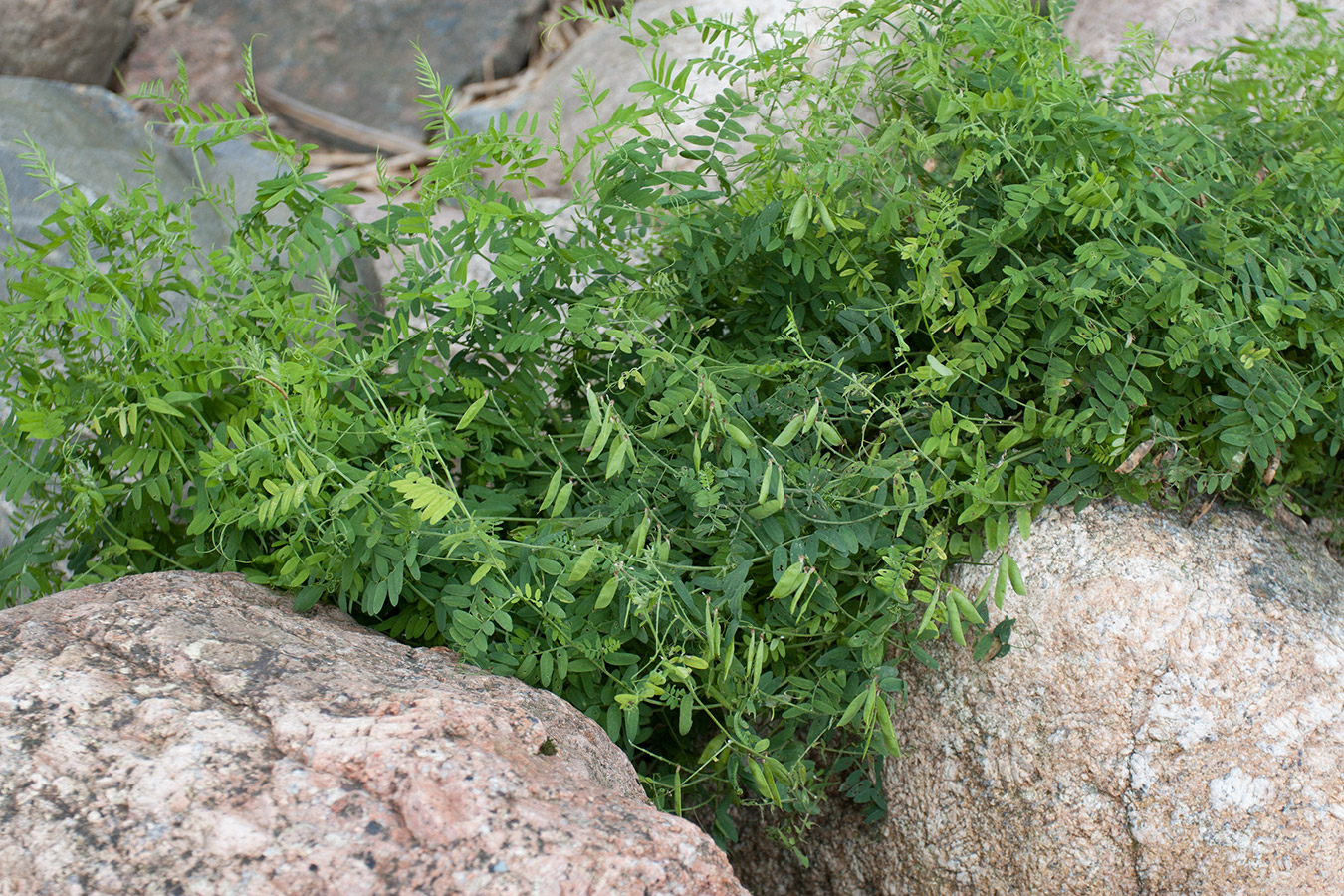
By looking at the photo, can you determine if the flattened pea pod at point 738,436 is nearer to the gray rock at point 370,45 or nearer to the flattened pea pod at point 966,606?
the flattened pea pod at point 966,606

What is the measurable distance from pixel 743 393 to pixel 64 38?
4142 mm

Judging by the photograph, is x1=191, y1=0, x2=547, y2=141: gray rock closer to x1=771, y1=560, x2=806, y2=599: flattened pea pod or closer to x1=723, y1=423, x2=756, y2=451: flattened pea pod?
x1=723, y1=423, x2=756, y2=451: flattened pea pod

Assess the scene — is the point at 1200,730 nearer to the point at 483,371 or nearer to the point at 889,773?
the point at 889,773

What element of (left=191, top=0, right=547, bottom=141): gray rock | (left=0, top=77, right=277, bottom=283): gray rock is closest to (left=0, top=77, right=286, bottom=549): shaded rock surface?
(left=0, top=77, right=277, bottom=283): gray rock

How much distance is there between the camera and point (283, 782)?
4.16ft

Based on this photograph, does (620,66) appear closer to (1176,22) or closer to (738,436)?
(1176,22)

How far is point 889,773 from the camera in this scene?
1.94 meters

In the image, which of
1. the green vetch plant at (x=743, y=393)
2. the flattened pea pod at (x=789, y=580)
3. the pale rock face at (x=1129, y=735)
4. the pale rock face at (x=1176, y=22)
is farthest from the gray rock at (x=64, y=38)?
the pale rock face at (x=1129, y=735)

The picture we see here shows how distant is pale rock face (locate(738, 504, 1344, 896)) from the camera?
1732mm

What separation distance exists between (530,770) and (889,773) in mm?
881

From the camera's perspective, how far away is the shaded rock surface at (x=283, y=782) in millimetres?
1178

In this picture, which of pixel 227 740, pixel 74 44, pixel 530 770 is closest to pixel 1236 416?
pixel 530 770

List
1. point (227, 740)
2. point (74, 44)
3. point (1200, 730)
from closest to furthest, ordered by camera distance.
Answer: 1. point (227, 740)
2. point (1200, 730)
3. point (74, 44)

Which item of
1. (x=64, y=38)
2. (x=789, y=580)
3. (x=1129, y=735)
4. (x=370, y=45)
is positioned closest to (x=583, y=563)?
(x=789, y=580)
